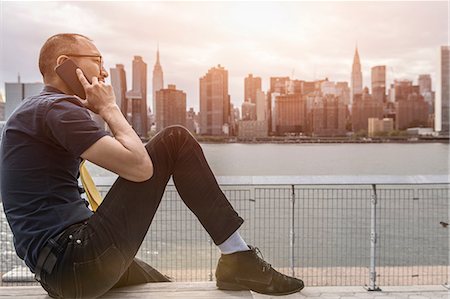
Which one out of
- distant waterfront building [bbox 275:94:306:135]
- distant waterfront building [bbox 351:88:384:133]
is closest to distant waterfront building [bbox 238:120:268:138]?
distant waterfront building [bbox 275:94:306:135]

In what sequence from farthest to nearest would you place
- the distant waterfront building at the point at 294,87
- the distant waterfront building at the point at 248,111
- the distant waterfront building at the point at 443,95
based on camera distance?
the distant waterfront building at the point at 294,87, the distant waterfront building at the point at 443,95, the distant waterfront building at the point at 248,111

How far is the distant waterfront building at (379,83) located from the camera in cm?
4589

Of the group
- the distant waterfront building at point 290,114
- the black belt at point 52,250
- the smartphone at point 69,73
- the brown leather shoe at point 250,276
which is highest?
the distant waterfront building at point 290,114

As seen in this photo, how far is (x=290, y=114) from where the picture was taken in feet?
111

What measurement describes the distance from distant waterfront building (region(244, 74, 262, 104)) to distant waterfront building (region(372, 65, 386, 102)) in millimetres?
11656

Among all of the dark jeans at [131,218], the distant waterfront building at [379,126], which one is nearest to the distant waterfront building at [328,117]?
the distant waterfront building at [379,126]

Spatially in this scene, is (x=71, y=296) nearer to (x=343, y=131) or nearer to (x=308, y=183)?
(x=308, y=183)

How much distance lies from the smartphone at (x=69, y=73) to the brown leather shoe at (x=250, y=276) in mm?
733

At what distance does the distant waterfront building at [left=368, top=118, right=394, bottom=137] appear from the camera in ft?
133

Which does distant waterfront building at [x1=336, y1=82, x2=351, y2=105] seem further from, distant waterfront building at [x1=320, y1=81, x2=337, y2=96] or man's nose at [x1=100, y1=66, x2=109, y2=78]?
man's nose at [x1=100, y1=66, x2=109, y2=78]

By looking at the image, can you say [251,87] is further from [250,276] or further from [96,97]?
[96,97]

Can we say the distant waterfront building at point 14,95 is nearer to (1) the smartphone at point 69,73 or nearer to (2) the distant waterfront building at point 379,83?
(1) the smartphone at point 69,73

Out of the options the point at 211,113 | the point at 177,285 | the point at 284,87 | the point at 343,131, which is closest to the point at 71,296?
the point at 177,285

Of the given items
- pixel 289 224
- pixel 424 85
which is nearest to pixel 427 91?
pixel 424 85
